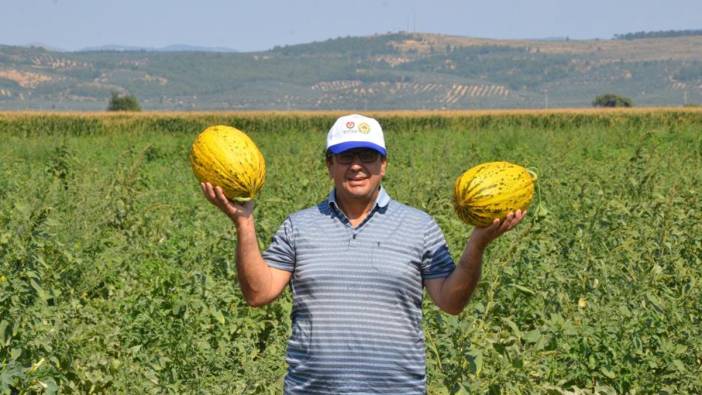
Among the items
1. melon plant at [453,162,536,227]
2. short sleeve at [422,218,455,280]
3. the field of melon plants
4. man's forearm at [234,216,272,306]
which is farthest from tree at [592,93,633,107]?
man's forearm at [234,216,272,306]

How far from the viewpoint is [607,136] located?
27.8m

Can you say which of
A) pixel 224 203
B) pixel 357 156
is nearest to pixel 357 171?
pixel 357 156

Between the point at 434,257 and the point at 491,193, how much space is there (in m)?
0.28

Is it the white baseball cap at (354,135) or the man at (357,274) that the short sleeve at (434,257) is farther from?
the white baseball cap at (354,135)

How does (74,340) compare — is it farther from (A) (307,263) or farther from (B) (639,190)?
(B) (639,190)

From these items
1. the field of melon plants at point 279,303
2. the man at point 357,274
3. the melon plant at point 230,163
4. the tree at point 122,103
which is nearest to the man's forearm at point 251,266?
the man at point 357,274

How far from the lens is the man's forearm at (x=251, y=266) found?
3.53 meters

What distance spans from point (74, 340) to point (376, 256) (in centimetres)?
246

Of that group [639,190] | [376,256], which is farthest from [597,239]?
[376,256]

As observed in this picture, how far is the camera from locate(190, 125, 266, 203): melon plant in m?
3.58

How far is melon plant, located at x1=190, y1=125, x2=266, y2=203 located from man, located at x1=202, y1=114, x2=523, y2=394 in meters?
0.05

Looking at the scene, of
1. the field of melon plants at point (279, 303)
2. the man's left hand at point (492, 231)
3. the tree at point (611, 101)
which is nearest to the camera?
the man's left hand at point (492, 231)

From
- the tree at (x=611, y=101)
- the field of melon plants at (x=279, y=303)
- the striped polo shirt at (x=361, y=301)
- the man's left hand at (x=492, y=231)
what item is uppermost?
the man's left hand at (x=492, y=231)

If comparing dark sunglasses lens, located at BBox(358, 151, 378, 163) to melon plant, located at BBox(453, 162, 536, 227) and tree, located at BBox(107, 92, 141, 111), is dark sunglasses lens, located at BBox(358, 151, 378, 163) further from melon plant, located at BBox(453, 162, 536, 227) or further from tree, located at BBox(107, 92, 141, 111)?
tree, located at BBox(107, 92, 141, 111)
